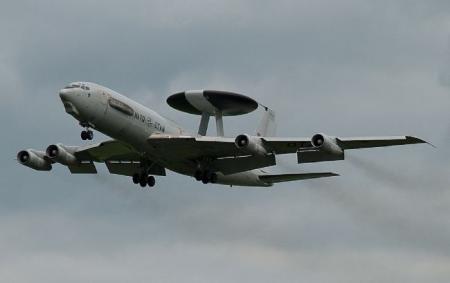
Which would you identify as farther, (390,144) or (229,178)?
(229,178)

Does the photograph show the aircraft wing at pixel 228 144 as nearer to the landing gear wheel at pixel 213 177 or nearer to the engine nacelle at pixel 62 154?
the landing gear wheel at pixel 213 177

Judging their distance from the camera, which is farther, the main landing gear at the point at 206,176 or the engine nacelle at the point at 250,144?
the main landing gear at the point at 206,176

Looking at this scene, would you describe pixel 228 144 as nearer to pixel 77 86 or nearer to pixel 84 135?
pixel 84 135

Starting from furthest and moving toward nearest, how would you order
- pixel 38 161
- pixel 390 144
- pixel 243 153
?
1. pixel 38 161
2. pixel 243 153
3. pixel 390 144

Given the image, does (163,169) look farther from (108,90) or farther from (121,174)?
(108,90)

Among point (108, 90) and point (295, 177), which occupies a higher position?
point (108, 90)

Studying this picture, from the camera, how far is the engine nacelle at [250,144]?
→ 8506cm

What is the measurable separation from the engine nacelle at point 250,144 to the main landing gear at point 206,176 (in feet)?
18.7

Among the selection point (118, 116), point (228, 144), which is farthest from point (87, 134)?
point (228, 144)

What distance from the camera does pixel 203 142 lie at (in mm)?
87500

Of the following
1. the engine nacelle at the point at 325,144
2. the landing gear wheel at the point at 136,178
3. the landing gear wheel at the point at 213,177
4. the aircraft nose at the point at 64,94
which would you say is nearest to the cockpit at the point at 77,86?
the aircraft nose at the point at 64,94

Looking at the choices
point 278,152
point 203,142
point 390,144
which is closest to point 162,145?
point 203,142

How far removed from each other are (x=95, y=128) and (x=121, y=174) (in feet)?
39.2

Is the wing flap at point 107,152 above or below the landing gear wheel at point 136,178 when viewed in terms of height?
above
